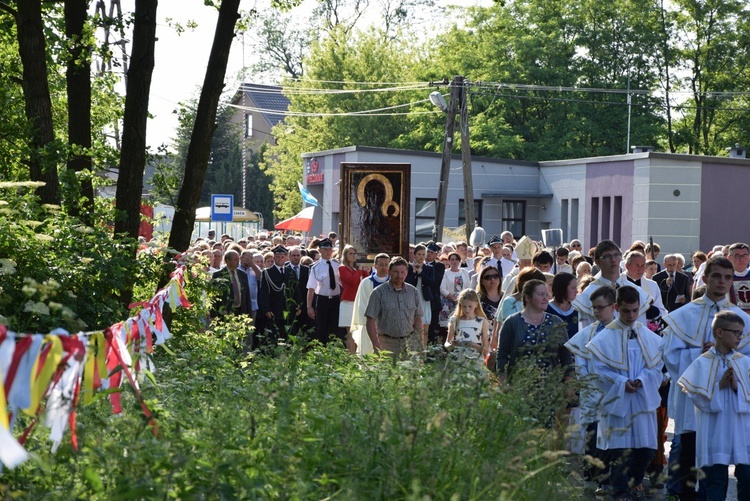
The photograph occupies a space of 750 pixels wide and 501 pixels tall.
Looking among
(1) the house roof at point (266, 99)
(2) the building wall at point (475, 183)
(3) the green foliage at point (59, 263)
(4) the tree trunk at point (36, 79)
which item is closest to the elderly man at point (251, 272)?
(4) the tree trunk at point (36, 79)

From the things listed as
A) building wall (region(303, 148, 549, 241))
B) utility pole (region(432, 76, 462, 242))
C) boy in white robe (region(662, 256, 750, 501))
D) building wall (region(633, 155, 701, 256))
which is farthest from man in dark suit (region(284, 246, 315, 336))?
building wall (region(303, 148, 549, 241))

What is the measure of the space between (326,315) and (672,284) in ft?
17.2

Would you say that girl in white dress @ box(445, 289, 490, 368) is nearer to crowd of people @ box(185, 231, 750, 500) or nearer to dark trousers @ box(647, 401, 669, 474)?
crowd of people @ box(185, 231, 750, 500)

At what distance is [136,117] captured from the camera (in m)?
11.8

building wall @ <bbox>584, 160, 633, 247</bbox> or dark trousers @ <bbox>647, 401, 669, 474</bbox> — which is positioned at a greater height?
building wall @ <bbox>584, 160, 633, 247</bbox>

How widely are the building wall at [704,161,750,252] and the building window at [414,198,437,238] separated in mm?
11142

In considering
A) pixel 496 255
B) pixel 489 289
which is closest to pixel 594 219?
pixel 496 255

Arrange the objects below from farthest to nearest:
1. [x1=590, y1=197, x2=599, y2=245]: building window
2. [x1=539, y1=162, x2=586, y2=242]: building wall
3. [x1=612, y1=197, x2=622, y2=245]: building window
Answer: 1. [x1=539, y1=162, x2=586, y2=242]: building wall
2. [x1=590, y1=197, x2=599, y2=245]: building window
3. [x1=612, y1=197, x2=622, y2=245]: building window

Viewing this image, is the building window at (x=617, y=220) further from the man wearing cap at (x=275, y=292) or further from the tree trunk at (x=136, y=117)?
the tree trunk at (x=136, y=117)

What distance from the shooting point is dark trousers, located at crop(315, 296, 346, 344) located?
19234mm

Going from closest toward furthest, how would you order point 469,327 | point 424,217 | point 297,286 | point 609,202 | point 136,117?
point 136,117 < point 469,327 < point 297,286 < point 609,202 < point 424,217

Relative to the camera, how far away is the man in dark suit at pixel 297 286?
1927 centimetres

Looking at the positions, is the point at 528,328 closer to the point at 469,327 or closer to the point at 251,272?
the point at 469,327

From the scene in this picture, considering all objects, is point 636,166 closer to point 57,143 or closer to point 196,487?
point 57,143
